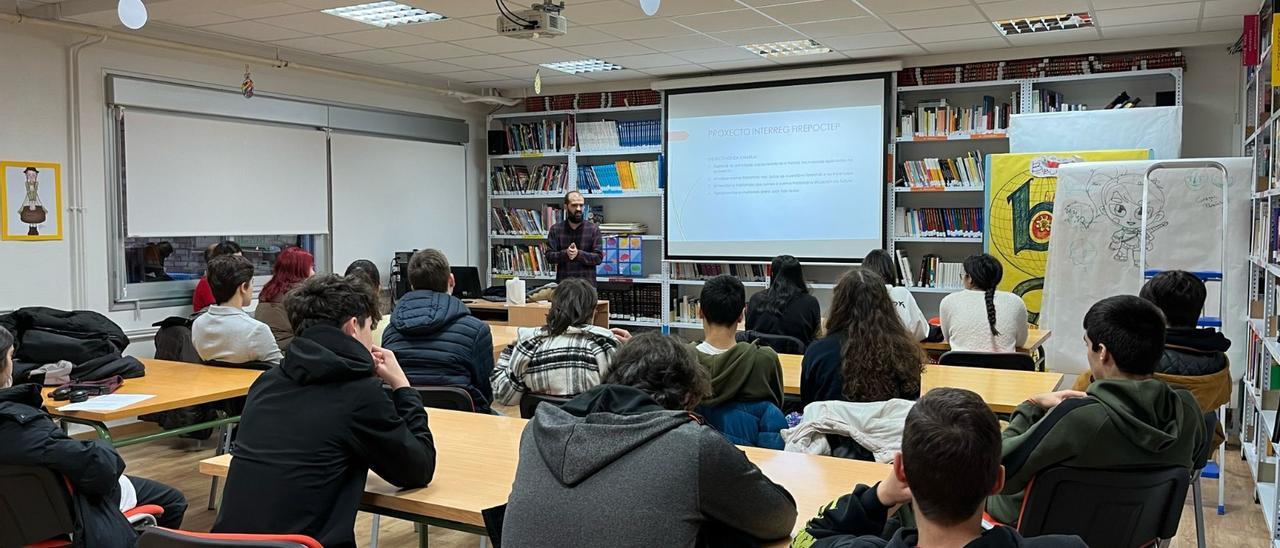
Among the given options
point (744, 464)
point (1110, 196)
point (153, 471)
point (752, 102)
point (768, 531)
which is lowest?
point (153, 471)

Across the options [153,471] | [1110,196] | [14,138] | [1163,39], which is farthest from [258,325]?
[1163,39]

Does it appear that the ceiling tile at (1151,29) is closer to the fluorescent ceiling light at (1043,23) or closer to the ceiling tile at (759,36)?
the fluorescent ceiling light at (1043,23)

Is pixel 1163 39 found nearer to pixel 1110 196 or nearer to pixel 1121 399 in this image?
pixel 1110 196

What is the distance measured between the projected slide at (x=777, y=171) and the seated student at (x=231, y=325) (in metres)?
4.94

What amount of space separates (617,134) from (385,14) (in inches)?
131

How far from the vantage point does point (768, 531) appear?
1969mm

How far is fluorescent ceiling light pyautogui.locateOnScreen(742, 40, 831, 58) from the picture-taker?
739 centimetres

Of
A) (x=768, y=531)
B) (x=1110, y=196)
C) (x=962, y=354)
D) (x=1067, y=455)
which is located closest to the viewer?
(x=768, y=531)

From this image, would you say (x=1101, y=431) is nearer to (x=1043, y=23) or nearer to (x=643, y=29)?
(x=643, y=29)

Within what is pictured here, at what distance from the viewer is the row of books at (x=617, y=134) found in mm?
9078

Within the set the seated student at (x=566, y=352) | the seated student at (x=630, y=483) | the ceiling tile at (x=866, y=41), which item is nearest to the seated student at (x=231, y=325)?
the seated student at (x=566, y=352)

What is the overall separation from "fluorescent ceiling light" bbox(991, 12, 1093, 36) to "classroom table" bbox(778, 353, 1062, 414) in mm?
3175

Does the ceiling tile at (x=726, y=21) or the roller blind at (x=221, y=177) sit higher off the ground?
the ceiling tile at (x=726, y=21)

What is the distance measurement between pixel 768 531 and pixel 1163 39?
21.3 ft
